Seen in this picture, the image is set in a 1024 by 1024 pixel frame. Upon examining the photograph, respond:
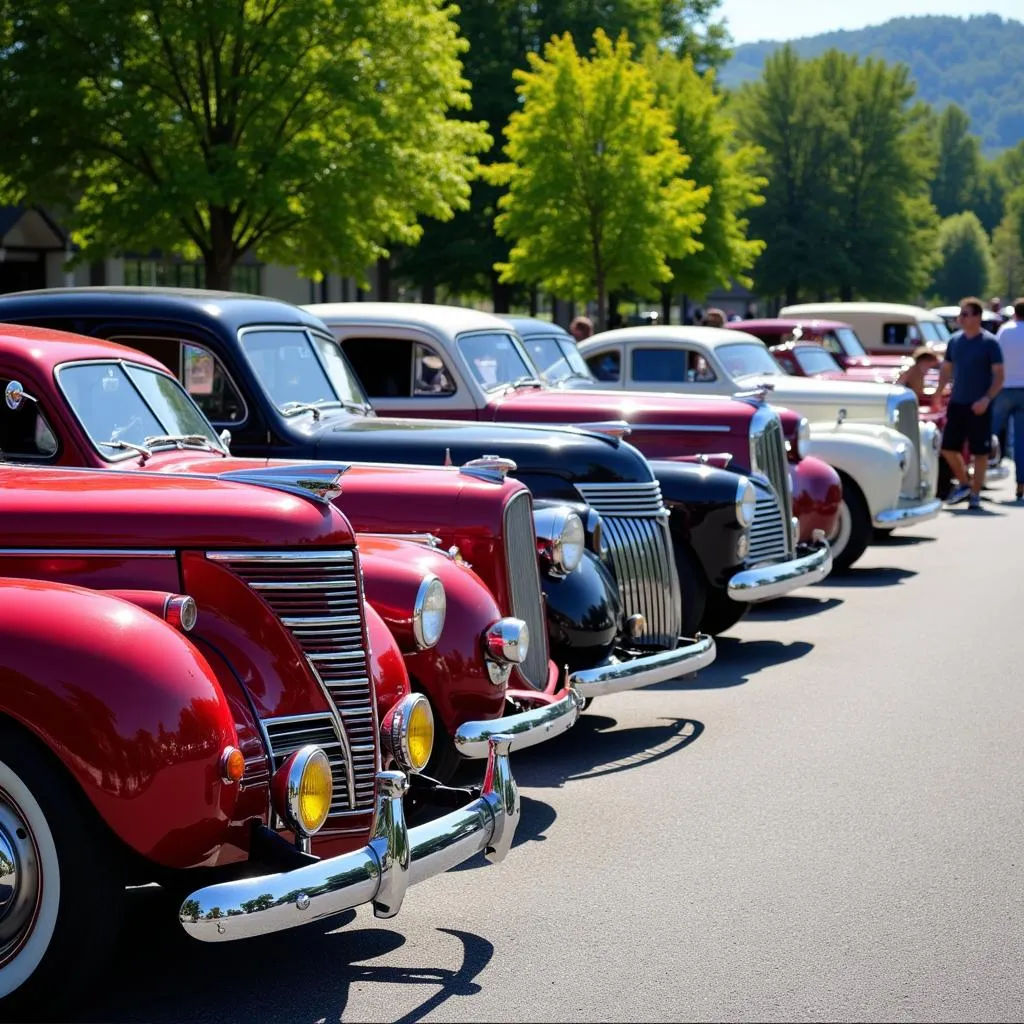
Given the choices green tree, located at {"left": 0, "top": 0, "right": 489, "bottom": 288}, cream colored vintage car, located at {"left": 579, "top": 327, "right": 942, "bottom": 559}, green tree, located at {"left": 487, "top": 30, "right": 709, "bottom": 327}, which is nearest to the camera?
cream colored vintage car, located at {"left": 579, "top": 327, "right": 942, "bottom": 559}

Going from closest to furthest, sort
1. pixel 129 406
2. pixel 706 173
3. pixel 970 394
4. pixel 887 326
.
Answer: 1. pixel 129 406
2. pixel 970 394
3. pixel 887 326
4. pixel 706 173

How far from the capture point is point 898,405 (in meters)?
14.4

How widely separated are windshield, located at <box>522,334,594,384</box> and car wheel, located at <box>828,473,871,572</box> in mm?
2372

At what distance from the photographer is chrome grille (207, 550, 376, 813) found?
178 inches

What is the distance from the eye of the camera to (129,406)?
6.34m

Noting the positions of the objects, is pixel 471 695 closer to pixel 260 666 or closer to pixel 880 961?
pixel 260 666

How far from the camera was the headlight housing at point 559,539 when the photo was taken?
23.0 ft

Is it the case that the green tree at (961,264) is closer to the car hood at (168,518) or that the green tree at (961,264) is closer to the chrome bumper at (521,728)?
the chrome bumper at (521,728)

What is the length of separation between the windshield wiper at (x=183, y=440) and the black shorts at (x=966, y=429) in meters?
12.4

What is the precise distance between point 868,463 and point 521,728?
816 cm

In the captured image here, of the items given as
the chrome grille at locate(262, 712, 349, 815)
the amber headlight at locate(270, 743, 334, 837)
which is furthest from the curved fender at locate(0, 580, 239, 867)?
the chrome grille at locate(262, 712, 349, 815)

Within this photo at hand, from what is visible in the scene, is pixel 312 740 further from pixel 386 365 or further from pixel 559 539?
pixel 386 365

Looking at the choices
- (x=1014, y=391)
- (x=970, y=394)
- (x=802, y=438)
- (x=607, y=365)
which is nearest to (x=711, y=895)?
(x=802, y=438)

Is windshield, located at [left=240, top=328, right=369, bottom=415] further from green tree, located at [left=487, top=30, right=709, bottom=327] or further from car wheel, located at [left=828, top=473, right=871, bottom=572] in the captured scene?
green tree, located at [left=487, top=30, right=709, bottom=327]
